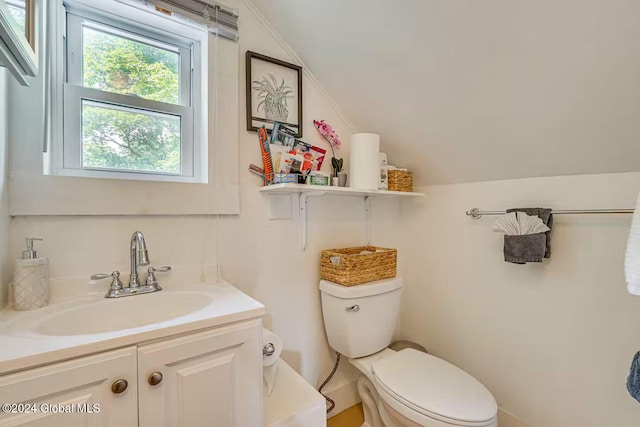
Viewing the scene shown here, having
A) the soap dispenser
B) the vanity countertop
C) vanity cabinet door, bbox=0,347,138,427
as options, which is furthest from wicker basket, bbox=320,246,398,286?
the soap dispenser

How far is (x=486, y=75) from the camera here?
1.08 m

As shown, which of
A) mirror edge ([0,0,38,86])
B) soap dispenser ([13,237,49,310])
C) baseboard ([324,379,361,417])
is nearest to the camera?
mirror edge ([0,0,38,86])

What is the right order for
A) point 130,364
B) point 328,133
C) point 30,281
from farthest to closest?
1. point 328,133
2. point 30,281
3. point 130,364

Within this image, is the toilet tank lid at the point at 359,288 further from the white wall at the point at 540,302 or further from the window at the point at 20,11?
the window at the point at 20,11

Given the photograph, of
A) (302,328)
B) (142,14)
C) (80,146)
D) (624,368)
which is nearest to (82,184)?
(80,146)

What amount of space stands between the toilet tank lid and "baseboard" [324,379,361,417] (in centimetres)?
59

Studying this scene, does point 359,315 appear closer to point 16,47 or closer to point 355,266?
point 355,266

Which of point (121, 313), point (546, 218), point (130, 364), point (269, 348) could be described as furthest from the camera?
point (546, 218)

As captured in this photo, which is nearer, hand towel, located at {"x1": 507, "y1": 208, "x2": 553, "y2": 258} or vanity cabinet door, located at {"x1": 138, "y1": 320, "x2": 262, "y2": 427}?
vanity cabinet door, located at {"x1": 138, "y1": 320, "x2": 262, "y2": 427}

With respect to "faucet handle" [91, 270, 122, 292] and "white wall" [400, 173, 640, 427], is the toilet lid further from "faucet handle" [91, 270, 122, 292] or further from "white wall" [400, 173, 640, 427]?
"faucet handle" [91, 270, 122, 292]

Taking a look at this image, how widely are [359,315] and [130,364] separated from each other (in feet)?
3.10

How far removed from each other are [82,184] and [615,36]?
5.48ft

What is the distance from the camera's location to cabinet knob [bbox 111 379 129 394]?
25.7 inches

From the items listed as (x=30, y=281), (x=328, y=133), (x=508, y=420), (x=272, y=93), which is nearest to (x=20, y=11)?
(x=30, y=281)
